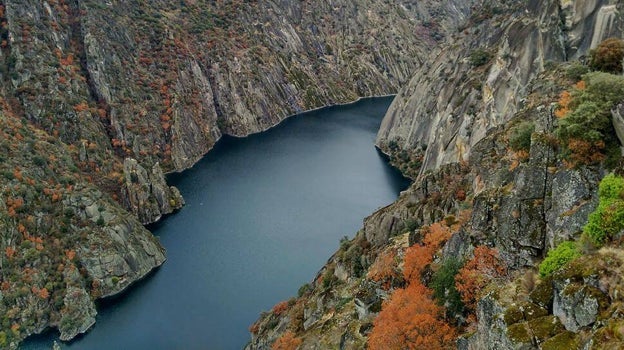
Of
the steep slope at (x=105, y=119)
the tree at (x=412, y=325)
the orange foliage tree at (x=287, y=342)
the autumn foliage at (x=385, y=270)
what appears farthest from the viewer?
the steep slope at (x=105, y=119)

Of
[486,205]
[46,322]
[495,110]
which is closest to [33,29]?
[46,322]

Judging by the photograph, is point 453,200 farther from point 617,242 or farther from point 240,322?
point 240,322

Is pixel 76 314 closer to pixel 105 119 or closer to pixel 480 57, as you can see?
pixel 105 119

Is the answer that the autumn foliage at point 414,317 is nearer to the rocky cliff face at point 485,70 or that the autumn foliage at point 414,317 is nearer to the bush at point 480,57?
the rocky cliff face at point 485,70

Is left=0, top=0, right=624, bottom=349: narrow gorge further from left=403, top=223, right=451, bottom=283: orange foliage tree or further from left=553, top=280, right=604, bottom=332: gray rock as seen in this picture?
left=403, top=223, right=451, bottom=283: orange foliage tree

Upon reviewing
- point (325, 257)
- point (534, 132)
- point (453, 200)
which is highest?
point (534, 132)

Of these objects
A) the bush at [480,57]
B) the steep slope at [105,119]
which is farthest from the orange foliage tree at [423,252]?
the bush at [480,57]
